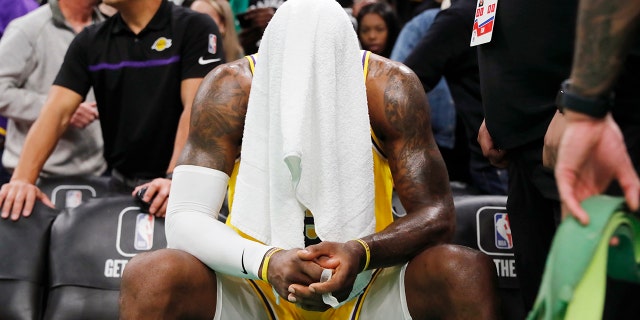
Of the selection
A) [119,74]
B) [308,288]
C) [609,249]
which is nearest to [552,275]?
[609,249]

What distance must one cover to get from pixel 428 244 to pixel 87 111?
2078 millimetres

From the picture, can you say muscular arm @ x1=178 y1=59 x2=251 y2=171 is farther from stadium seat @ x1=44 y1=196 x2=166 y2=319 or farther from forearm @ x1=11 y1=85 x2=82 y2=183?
forearm @ x1=11 y1=85 x2=82 y2=183

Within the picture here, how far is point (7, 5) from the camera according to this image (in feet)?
16.0

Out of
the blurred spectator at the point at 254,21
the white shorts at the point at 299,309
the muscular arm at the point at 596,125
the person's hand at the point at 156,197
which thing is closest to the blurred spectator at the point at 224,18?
the blurred spectator at the point at 254,21

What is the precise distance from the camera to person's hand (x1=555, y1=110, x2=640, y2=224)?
1.61 meters

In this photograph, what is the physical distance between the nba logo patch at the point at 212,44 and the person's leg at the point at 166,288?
5.41 feet

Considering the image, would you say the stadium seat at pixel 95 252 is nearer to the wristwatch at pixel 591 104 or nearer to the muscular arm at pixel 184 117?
Result: the muscular arm at pixel 184 117

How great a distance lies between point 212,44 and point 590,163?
252 centimetres

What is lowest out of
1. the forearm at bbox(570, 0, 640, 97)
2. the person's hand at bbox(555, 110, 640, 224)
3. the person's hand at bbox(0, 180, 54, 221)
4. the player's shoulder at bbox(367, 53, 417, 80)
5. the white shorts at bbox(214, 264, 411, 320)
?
the person's hand at bbox(0, 180, 54, 221)

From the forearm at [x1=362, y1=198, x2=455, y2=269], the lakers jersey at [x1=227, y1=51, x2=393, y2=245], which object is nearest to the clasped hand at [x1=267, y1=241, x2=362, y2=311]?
the forearm at [x1=362, y1=198, x2=455, y2=269]

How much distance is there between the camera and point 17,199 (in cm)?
339

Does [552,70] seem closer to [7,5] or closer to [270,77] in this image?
[270,77]

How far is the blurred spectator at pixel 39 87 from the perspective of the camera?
420cm

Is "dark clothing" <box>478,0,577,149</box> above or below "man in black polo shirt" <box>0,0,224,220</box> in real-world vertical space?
above
